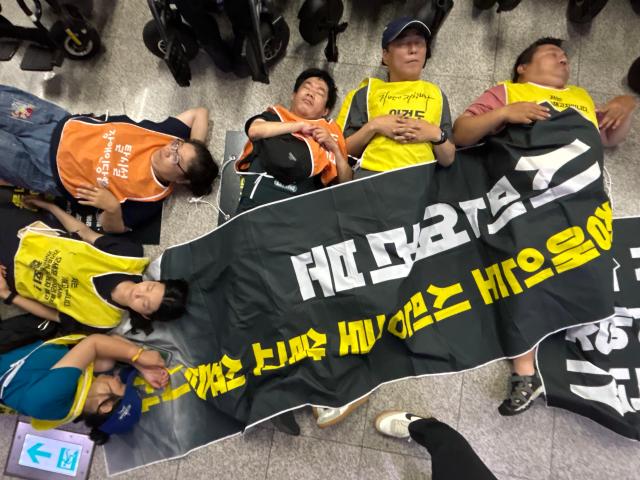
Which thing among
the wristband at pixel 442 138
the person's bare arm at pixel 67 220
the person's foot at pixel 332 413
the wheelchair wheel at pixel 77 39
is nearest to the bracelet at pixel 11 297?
the person's bare arm at pixel 67 220

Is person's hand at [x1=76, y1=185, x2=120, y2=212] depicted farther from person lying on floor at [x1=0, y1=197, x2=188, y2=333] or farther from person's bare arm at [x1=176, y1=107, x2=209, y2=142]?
person's bare arm at [x1=176, y1=107, x2=209, y2=142]

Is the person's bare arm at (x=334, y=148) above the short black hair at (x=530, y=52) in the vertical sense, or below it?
below

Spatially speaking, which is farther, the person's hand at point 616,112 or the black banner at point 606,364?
the person's hand at point 616,112

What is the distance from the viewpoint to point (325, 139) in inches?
51.2

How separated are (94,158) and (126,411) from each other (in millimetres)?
910

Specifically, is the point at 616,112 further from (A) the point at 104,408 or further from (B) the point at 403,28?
(A) the point at 104,408

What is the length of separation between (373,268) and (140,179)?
36.0 inches

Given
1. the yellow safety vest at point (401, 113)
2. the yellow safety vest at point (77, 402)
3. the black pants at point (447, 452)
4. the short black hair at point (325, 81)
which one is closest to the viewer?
the black pants at point (447, 452)

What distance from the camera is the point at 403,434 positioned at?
1298 millimetres

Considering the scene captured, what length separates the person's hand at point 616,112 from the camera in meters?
1.36

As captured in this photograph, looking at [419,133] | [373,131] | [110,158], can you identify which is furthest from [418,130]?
[110,158]

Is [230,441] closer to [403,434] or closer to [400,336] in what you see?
[403,434]

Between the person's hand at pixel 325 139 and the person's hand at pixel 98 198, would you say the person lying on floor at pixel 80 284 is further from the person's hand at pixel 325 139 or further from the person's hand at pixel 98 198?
the person's hand at pixel 325 139

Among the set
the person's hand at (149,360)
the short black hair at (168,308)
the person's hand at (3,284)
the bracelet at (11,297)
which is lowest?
→ the person's hand at (149,360)
